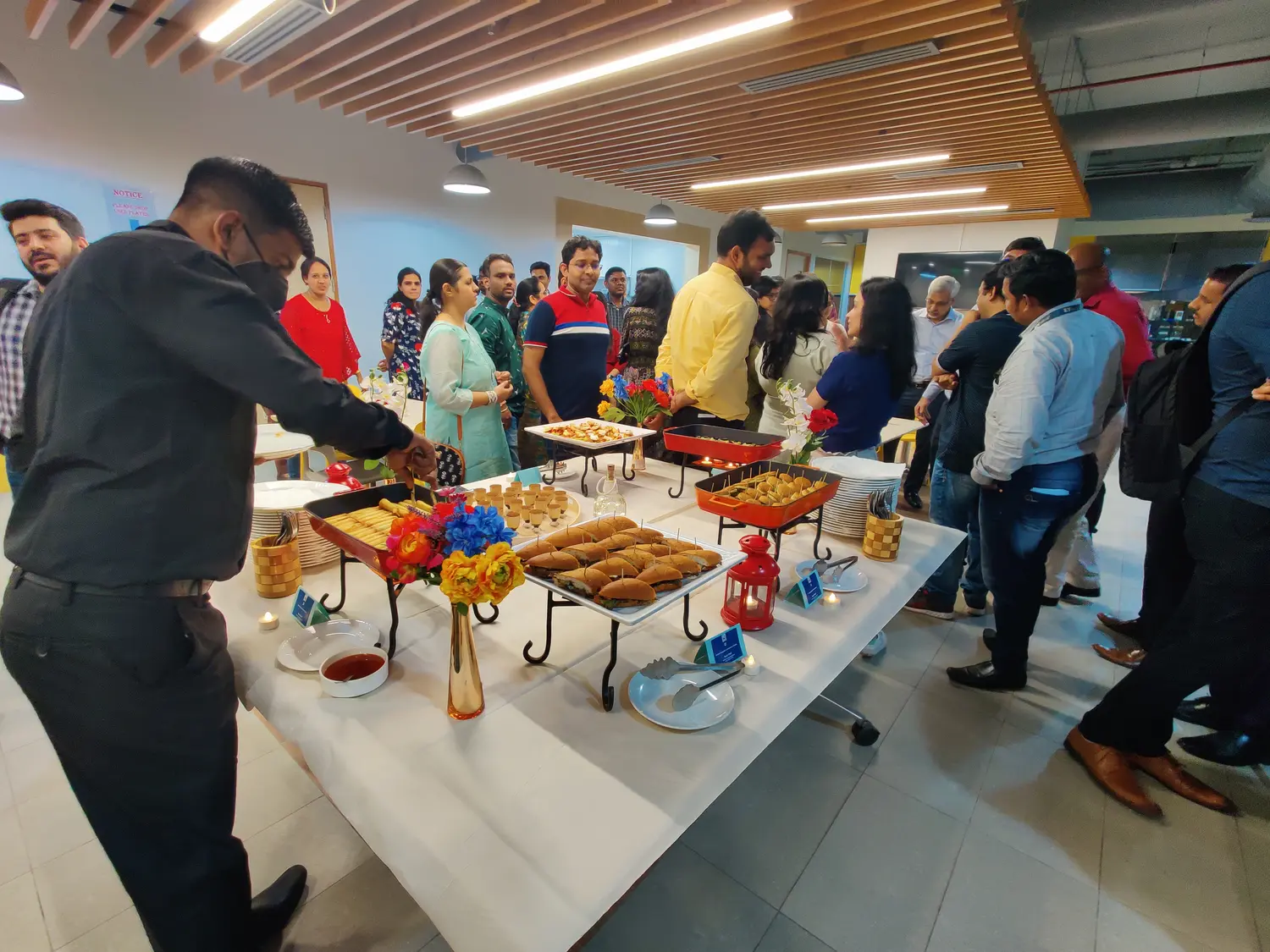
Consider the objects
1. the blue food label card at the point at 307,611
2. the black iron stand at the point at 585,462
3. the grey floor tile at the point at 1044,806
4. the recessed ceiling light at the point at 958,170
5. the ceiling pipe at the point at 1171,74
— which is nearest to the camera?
the blue food label card at the point at 307,611

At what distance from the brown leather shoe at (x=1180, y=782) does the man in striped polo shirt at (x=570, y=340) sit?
2434 millimetres

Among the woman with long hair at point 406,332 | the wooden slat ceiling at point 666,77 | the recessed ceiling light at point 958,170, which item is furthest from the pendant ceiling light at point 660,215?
the woman with long hair at point 406,332

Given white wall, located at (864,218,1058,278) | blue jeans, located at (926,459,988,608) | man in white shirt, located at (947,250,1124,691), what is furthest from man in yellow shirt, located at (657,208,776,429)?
white wall, located at (864,218,1058,278)

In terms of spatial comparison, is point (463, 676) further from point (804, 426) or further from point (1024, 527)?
point (1024, 527)

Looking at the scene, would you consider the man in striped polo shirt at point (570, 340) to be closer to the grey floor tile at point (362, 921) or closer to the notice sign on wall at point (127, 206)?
the grey floor tile at point (362, 921)

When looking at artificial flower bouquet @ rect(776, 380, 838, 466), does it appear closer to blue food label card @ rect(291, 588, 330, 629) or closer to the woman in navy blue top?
the woman in navy blue top

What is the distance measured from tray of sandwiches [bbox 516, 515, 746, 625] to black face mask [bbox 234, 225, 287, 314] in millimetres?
637

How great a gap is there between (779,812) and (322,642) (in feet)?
4.31

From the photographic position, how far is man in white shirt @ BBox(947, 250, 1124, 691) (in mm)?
1766

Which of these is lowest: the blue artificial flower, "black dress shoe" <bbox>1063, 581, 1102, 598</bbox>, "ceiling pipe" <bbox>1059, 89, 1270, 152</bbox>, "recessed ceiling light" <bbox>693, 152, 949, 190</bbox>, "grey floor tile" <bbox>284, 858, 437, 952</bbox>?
"grey floor tile" <bbox>284, 858, 437, 952</bbox>

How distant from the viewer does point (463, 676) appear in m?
0.97

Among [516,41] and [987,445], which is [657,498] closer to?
[987,445]

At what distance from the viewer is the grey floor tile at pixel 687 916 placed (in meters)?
1.31

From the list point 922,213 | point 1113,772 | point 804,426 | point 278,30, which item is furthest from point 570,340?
point 922,213
